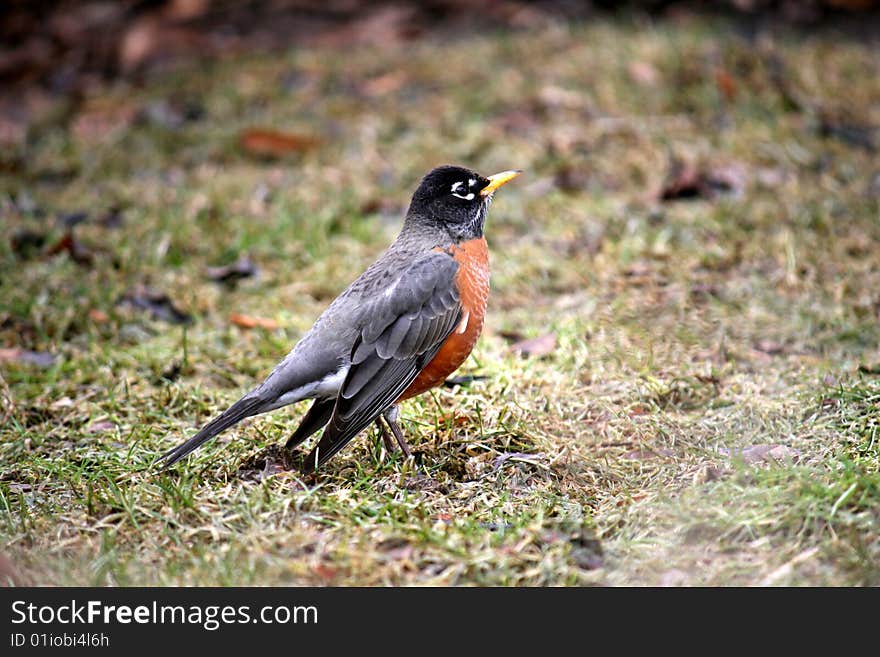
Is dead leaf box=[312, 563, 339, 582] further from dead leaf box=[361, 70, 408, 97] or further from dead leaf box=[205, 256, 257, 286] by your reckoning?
dead leaf box=[361, 70, 408, 97]

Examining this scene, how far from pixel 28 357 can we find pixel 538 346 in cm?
253

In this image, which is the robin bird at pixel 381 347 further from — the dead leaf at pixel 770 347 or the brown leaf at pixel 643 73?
the brown leaf at pixel 643 73

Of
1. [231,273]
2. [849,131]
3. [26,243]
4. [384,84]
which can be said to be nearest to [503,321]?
[231,273]

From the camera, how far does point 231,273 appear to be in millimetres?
5965

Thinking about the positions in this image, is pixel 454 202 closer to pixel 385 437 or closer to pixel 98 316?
pixel 385 437

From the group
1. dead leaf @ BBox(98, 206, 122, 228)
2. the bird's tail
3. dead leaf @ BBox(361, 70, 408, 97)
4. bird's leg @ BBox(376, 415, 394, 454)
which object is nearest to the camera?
the bird's tail

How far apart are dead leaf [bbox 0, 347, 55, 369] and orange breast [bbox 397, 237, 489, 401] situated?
6.53 ft

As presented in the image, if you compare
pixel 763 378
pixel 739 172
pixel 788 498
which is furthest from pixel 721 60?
pixel 788 498

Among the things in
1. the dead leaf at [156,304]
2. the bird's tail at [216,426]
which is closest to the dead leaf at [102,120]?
the dead leaf at [156,304]

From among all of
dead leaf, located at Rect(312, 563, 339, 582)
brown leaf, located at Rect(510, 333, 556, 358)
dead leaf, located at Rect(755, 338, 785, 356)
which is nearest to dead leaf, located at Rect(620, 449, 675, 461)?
brown leaf, located at Rect(510, 333, 556, 358)

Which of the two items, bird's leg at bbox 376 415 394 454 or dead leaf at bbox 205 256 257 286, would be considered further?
dead leaf at bbox 205 256 257 286

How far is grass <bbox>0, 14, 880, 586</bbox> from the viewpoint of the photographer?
134 inches

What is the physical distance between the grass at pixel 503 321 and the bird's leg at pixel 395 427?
93mm
